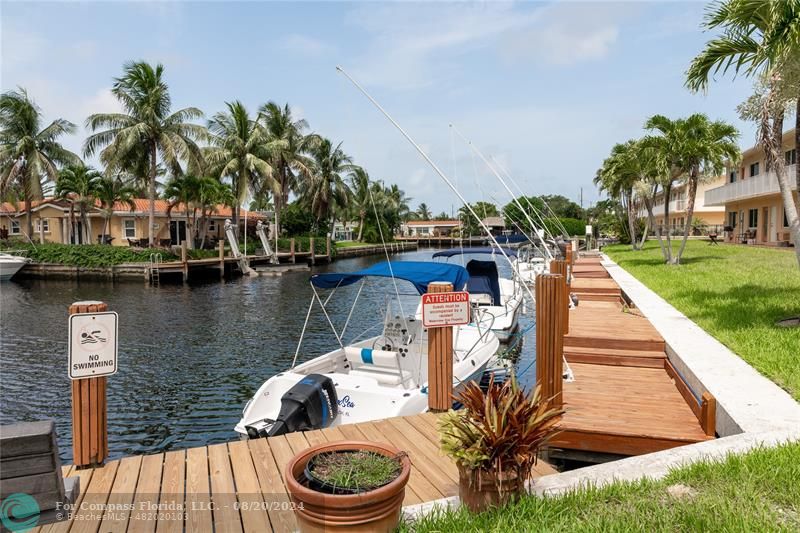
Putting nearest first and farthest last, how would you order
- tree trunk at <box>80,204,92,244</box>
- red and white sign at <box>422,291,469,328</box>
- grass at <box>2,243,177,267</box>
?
red and white sign at <box>422,291,469,328</box> < grass at <box>2,243,177,267</box> < tree trunk at <box>80,204,92,244</box>

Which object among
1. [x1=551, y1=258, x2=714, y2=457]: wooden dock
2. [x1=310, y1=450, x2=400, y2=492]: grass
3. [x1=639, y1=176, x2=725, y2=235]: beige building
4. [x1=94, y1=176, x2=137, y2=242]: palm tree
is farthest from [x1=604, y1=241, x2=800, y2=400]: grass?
[x1=94, y1=176, x2=137, y2=242]: palm tree

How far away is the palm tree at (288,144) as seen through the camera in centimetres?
4781

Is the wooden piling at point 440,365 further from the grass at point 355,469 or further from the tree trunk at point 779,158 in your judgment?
the tree trunk at point 779,158

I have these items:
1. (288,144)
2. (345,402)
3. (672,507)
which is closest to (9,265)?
(288,144)

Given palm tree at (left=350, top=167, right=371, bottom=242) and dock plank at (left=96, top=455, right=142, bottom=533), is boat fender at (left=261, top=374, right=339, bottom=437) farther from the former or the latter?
palm tree at (left=350, top=167, right=371, bottom=242)

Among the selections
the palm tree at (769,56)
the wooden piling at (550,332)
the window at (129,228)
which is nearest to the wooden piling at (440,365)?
the wooden piling at (550,332)

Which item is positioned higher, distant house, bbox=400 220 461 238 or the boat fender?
distant house, bbox=400 220 461 238

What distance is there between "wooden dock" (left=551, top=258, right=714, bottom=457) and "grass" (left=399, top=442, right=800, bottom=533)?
3.77ft

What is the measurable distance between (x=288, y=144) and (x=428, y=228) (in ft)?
220

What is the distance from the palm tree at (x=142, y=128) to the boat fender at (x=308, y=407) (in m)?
33.0

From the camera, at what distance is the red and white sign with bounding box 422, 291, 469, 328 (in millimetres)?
5637

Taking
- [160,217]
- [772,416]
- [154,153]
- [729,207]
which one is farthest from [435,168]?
[160,217]

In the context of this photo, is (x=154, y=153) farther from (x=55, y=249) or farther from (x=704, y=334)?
(x=704, y=334)

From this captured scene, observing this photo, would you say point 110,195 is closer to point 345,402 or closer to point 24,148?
point 24,148
